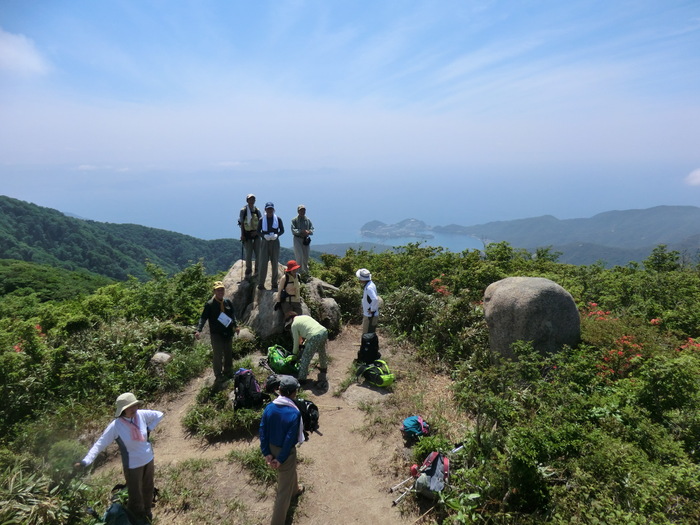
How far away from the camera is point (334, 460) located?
7109 millimetres

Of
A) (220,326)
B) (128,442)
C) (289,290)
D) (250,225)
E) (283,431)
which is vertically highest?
(250,225)

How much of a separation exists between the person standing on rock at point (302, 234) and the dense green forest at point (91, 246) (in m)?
51.4

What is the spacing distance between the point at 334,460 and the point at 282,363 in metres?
2.85

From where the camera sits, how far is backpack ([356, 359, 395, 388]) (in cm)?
917

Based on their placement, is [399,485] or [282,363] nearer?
[399,485]

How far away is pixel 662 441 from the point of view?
5.42 meters

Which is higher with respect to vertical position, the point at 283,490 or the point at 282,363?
the point at 282,363

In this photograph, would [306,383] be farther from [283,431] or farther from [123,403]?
[123,403]

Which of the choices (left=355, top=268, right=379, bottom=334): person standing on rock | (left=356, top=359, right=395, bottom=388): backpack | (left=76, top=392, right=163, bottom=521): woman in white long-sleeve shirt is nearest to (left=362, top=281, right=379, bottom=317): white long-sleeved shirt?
(left=355, top=268, right=379, bottom=334): person standing on rock

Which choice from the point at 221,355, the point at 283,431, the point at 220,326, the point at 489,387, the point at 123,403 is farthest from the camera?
the point at 221,355

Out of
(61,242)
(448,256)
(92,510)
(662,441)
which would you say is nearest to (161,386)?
(92,510)

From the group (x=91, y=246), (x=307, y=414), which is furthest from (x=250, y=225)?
(x=91, y=246)

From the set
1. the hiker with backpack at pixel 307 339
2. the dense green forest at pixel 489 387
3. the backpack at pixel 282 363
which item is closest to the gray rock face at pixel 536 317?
the dense green forest at pixel 489 387

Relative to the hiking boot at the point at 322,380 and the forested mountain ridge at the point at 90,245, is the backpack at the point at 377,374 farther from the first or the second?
the forested mountain ridge at the point at 90,245
